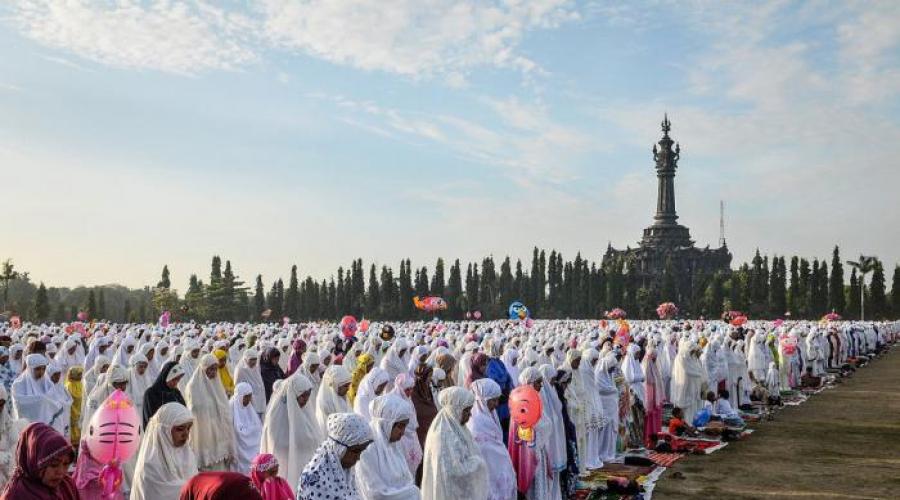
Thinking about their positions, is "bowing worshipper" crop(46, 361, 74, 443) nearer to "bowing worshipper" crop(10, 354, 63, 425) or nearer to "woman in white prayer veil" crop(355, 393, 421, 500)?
"bowing worshipper" crop(10, 354, 63, 425)

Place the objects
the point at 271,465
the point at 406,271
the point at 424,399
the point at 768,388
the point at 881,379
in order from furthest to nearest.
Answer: the point at 406,271 → the point at 881,379 → the point at 768,388 → the point at 424,399 → the point at 271,465

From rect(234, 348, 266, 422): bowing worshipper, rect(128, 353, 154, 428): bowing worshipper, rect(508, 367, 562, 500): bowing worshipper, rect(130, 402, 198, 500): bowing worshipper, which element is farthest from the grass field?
rect(128, 353, 154, 428): bowing worshipper

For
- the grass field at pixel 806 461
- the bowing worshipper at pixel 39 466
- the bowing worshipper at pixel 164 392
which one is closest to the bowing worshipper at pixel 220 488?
the bowing worshipper at pixel 39 466

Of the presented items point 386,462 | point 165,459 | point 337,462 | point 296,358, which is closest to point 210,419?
point 165,459

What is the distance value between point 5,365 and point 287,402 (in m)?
5.83

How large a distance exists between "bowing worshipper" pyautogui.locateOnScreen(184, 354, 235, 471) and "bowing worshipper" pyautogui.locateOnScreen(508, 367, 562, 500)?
7.98 ft

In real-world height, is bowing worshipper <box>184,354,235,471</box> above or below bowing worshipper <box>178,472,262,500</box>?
below

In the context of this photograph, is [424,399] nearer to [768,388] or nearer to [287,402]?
[287,402]

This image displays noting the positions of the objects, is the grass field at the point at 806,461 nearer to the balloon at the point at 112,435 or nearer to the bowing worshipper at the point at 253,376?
the bowing worshipper at the point at 253,376

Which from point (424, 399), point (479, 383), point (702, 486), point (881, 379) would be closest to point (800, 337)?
point (881, 379)

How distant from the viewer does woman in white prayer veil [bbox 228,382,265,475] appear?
7.05m

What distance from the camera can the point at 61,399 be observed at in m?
8.51

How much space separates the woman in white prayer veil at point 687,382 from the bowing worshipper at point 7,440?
9556 mm

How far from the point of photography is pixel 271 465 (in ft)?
13.5
